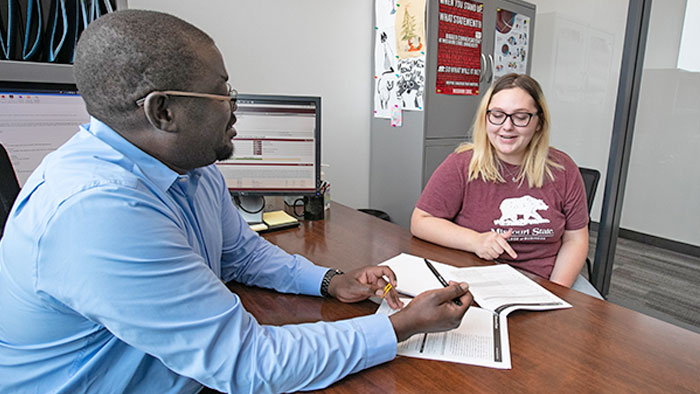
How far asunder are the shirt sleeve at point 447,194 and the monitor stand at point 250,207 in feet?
2.03

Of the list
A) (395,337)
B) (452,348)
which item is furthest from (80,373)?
(452,348)

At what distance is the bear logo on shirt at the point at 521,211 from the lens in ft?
4.88

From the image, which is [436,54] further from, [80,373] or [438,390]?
[80,373]

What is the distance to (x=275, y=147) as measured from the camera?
5.28 feet

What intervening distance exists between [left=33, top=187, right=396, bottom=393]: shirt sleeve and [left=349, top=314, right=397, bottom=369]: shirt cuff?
0.03 meters

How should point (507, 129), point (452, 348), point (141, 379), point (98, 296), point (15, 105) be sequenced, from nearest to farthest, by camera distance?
point (98, 296) → point (141, 379) → point (452, 348) → point (15, 105) → point (507, 129)

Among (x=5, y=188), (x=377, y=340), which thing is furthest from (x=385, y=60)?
(x=377, y=340)

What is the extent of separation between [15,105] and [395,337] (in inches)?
52.6

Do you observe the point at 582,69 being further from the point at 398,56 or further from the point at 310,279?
the point at 310,279

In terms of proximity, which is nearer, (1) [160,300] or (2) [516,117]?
(1) [160,300]

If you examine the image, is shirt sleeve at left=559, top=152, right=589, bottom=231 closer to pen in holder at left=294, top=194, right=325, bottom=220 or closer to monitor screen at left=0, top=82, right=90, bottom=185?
pen in holder at left=294, top=194, right=325, bottom=220

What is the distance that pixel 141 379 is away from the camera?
716 mm

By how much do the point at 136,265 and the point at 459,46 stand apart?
7.87ft

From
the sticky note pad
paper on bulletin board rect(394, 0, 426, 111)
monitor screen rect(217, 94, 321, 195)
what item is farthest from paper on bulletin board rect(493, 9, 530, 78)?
the sticky note pad
